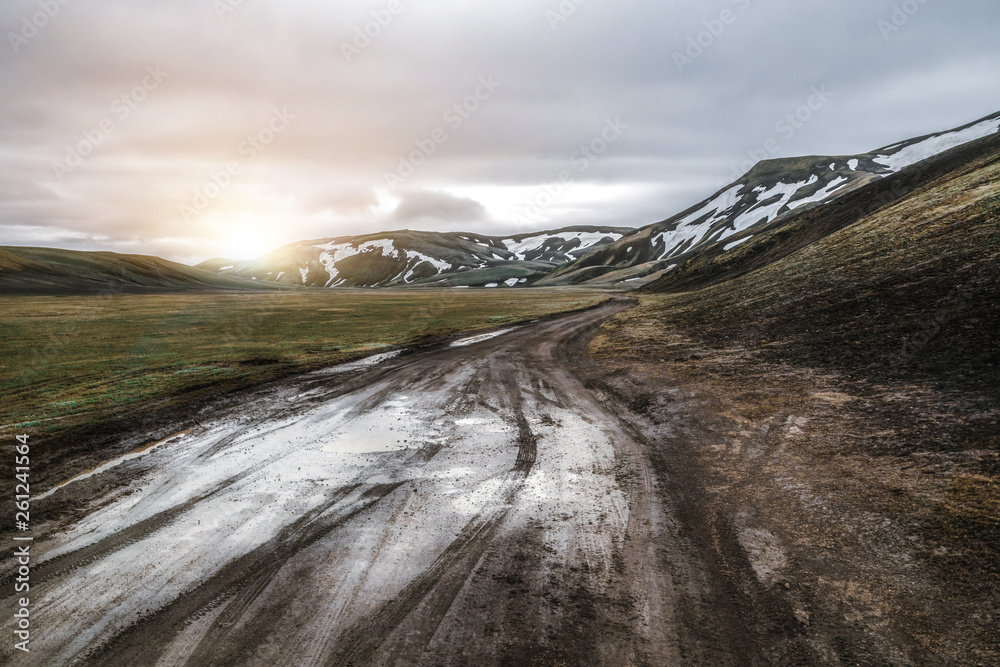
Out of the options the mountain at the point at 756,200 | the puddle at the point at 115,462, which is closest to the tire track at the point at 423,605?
the puddle at the point at 115,462

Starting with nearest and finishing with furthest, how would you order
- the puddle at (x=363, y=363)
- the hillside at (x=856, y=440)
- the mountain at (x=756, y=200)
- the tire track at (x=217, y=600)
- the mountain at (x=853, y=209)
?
the tire track at (x=217, y=600)
the hillside at (x=856, y=440)
the puddle at (x=363, y=363)
the mountain at (x=853, y=209)
the mountain at (x=756, y=200)

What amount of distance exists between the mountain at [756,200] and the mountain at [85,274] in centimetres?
13635

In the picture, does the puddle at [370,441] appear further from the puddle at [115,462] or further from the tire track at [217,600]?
the puddle at [115,462]

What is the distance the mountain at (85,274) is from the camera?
109062 mm

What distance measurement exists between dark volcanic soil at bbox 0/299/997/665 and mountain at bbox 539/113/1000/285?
5472 inches

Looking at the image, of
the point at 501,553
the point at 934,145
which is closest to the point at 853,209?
the point at 501,553

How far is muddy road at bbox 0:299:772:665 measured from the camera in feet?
16.6

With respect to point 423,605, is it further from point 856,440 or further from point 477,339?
point 477,339

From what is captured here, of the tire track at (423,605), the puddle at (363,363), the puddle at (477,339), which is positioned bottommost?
the tire track at (423,605)

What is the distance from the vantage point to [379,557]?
6703mm

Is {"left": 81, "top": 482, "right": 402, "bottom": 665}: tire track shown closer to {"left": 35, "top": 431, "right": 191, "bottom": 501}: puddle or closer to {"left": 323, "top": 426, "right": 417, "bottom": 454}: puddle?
{"left": 323, "top": 426, "right": 417, "bottom": 454}: puddle

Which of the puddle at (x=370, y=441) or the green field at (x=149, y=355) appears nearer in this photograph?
the puddle at (x=370, y=441)

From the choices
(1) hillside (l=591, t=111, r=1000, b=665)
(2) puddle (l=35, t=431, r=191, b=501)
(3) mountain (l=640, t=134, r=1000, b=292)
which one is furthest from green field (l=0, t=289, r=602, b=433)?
(3) mountain (l=640, t=134, r=1000, b=292)

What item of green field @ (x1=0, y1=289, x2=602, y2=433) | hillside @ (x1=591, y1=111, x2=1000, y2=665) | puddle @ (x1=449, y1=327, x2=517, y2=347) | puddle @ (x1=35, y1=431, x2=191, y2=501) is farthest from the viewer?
puddle @ (x1=449, y1=327, x2=517, y2=347)
